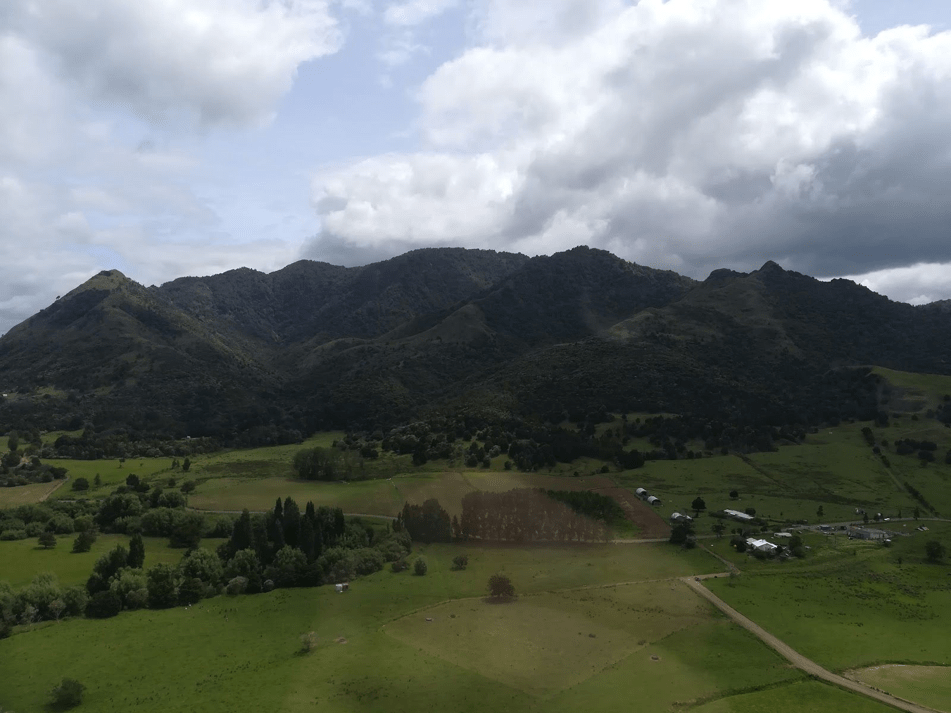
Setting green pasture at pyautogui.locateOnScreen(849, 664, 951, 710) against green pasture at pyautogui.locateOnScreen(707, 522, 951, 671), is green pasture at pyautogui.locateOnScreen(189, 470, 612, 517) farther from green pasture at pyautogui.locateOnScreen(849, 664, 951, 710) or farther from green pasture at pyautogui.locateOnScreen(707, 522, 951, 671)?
green pasture at pyautogui.locateOnScreen(849, 664, 951, 710)

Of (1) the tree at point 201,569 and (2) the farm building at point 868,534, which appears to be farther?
(2) the farm building at point 868,534

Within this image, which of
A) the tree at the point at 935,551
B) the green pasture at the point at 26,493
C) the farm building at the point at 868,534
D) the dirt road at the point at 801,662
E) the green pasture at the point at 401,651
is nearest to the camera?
the dirt road at the point at 801,662

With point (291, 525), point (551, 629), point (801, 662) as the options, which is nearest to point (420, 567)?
point (291, 525)

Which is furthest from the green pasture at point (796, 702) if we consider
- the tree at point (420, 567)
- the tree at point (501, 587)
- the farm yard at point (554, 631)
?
the tree at point (420, 567)

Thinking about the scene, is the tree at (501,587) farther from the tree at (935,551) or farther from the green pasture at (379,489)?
the tree at (935,551)

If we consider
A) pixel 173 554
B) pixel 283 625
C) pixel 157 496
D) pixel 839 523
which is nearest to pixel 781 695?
pixel 283 625

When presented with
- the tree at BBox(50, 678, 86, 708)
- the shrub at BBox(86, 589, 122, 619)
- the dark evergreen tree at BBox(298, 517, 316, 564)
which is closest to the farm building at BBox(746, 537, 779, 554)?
the dark evergreen tree at BBox(298, 517, 316, 564)

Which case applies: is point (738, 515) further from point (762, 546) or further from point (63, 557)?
point (63, 557)

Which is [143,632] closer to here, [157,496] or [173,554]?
[173,554]
